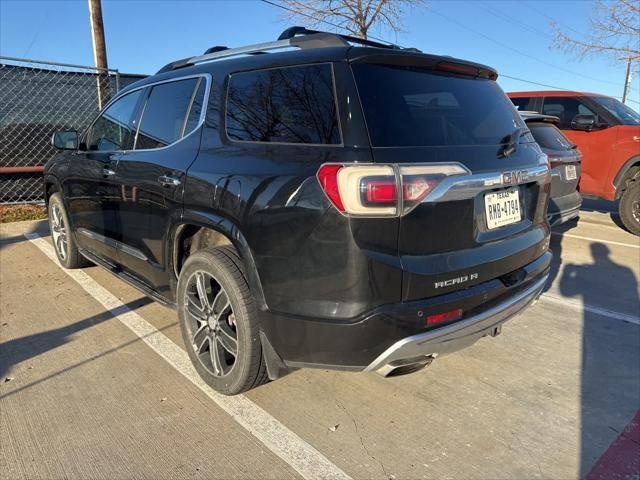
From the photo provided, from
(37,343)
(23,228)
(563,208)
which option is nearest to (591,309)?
(563,208)

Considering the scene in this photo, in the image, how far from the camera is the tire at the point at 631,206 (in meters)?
7.23

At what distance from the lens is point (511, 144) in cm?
276

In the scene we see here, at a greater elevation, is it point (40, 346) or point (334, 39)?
point (334, 39)

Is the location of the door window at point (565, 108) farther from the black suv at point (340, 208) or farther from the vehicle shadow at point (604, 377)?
the black suv at point (340, 208)

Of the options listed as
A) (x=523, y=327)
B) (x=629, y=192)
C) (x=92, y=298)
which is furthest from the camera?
(x=629, y=192)

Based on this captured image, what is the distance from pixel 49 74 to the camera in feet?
26.2

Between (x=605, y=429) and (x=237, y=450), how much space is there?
6.38 ft

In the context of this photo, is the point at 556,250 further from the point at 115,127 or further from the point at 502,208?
the point at 115,127

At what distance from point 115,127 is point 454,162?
3.05m

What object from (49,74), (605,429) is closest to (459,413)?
(605,429)

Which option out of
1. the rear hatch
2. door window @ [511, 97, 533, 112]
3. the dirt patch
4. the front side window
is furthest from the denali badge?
the dirt patch

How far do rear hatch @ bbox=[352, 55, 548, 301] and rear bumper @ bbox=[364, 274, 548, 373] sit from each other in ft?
0.57

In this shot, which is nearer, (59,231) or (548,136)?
(59,231)

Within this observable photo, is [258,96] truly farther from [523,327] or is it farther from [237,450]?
[523,327]
